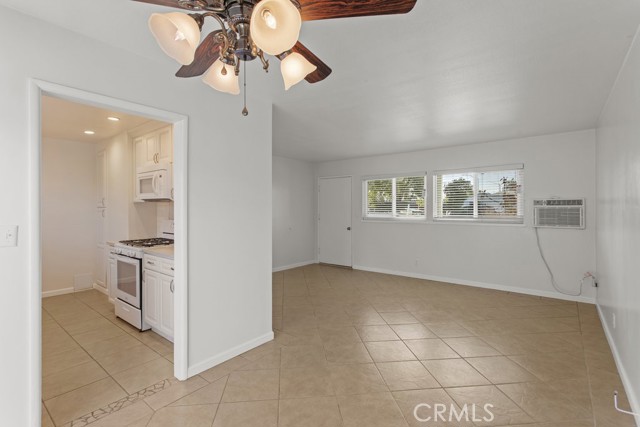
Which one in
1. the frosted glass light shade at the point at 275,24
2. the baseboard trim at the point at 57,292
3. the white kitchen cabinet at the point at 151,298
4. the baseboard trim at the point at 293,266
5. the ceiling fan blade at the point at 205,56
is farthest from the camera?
the baseboard trim at the point at 293,266

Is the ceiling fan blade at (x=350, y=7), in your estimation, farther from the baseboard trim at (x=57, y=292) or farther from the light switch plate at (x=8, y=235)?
the baseboard trim at (x=57, y=292)

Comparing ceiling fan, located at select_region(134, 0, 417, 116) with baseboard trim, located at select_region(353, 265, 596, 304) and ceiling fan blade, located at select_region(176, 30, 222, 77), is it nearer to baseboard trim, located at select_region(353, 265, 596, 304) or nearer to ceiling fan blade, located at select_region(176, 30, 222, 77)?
ceiling fan blade, located at select_region(176, 30, 222, 77)

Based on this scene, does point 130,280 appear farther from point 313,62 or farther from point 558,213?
point 558,213

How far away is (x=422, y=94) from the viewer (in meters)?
2.85

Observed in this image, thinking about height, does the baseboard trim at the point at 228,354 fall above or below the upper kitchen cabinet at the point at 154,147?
below

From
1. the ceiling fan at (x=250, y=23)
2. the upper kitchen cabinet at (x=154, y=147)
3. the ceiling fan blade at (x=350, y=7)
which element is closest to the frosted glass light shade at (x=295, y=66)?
the ceiling fan at (x=250, y=23)

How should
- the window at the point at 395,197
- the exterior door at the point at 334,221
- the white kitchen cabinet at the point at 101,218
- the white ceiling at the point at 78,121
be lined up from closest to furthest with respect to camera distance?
the white ceiling at the point at 78,121, the white kitchen cabinet at the point at 101,218, the window at the point at 395,197, the exterior door at the point at 334,221

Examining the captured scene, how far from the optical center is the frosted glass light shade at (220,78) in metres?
1.42

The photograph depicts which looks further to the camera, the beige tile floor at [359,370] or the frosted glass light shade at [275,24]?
the beige tile floor at [359,370]

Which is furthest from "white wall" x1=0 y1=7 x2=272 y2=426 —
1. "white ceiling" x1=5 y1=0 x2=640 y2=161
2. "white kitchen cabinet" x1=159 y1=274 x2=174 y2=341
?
"white kitchen cabinet" x1=159 y1=274 x2=174 y2=341

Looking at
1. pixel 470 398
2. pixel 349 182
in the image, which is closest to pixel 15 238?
pixel 470 398

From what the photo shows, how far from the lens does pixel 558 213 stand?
170 inches

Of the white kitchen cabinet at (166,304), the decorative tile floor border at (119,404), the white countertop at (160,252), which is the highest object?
the white countertop at (160,252)

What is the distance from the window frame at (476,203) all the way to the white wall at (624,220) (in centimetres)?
128
